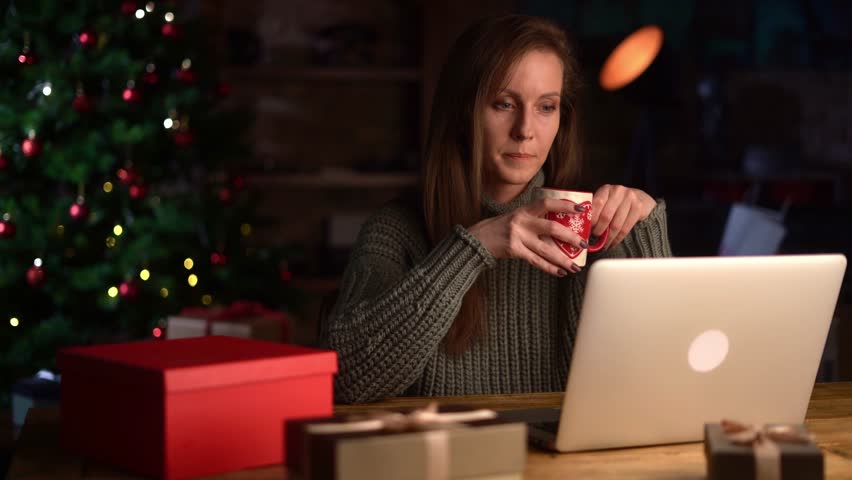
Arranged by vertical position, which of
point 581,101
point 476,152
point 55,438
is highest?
point 581,101

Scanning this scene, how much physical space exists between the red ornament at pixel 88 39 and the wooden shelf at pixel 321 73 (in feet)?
4.49

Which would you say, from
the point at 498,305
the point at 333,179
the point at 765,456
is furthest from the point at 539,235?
the point at 333,179

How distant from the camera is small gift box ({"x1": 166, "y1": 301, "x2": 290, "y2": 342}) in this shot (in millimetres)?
3432

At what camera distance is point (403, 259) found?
2062mm

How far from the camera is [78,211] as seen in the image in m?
3.77

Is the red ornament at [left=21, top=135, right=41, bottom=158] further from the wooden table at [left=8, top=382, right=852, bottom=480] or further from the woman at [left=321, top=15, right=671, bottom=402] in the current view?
the wooden table at [left=8, top=382, right=852, bottom=480]

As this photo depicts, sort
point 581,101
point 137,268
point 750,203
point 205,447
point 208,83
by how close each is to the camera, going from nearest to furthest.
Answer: point 205,447 → point 581,101 → point 137,268 → point 208,83 → point 750,203

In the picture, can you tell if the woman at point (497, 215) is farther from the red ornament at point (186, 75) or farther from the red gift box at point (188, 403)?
the red ornament at point (186, 75)

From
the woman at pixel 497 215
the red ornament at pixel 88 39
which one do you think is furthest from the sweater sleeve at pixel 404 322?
the red ornament at pixel 88 39

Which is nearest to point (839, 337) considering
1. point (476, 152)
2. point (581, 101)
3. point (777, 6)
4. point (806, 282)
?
point (581, 101)

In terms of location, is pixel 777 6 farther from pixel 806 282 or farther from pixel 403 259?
pixel 806 282

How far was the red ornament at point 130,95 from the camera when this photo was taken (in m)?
3.84

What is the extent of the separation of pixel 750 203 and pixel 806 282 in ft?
13.3

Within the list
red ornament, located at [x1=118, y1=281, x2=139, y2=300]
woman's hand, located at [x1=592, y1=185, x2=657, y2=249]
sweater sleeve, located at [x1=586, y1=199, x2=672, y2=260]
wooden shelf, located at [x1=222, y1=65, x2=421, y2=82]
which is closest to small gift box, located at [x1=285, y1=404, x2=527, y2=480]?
woman's hand, located at [x1=592, y1=185, x2=657, y2=249]
